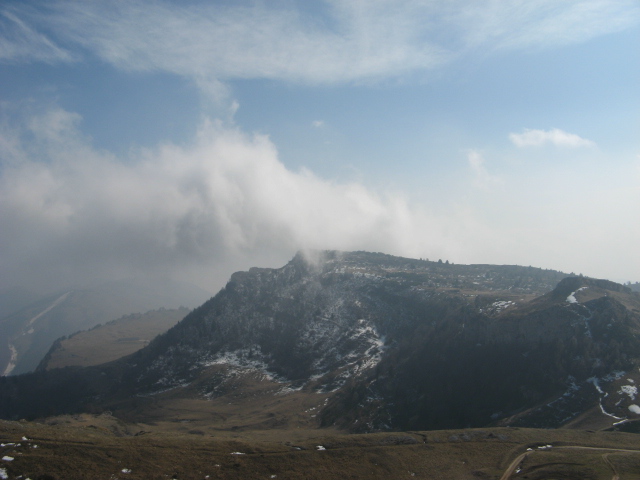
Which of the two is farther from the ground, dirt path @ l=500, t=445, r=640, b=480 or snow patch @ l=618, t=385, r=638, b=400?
snow patch @ l=618, t=385, r=638, b=400

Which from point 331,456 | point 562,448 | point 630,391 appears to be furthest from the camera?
point 630,391

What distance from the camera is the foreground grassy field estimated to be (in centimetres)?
8144

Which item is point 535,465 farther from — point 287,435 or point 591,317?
point 591,317

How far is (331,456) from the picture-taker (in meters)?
102

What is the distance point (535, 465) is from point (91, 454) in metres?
101

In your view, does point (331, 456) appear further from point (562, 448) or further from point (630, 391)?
point (630, 391)

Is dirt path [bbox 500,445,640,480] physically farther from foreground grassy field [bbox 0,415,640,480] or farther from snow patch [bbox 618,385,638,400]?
snow patch [bbox 618,385,638,400]

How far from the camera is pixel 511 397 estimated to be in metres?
174

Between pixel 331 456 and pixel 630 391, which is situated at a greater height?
pixel 630 391

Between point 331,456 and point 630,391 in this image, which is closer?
point 331,456

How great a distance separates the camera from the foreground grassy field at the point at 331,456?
267 ft

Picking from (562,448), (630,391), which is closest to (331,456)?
(562,448)

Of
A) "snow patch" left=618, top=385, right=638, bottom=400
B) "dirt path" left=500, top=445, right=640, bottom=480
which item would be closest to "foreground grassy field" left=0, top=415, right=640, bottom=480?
"dirt path" left=500, top=445, right=640, bottom=480

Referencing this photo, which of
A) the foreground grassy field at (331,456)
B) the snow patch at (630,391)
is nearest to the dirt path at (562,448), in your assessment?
the foreground grassy field at (331,456)
